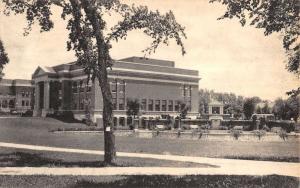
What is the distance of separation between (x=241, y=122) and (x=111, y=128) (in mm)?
39593

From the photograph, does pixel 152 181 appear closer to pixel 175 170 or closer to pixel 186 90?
pixel 175 170

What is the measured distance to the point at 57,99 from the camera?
74312 mm

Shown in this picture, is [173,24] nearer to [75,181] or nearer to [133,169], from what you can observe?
[133,169]

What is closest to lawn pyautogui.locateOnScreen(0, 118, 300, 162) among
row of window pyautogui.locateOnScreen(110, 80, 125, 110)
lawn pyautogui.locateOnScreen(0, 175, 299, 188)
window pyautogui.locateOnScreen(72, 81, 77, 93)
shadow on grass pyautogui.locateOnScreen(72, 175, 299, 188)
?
shadow on grass pyautogui.locateOnScreen(72, 175, 299, 188)

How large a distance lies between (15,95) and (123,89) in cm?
3858

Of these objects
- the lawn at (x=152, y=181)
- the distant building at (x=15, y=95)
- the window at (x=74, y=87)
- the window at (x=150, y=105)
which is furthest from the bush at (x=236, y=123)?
the distant building at (x=15, y=95)

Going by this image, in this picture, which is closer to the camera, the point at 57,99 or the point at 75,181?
the point at 75,181

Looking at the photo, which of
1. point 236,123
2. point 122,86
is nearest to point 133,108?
point 122,86

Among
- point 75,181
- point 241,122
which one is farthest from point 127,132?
point 75,181

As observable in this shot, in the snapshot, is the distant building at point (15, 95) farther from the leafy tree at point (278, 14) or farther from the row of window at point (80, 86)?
the leafy tree at point (278, 14)

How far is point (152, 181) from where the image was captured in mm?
12266

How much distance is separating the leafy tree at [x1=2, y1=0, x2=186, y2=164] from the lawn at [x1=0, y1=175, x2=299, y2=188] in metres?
4.08

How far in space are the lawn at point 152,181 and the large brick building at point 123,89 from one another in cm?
5298

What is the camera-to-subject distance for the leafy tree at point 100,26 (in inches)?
647
